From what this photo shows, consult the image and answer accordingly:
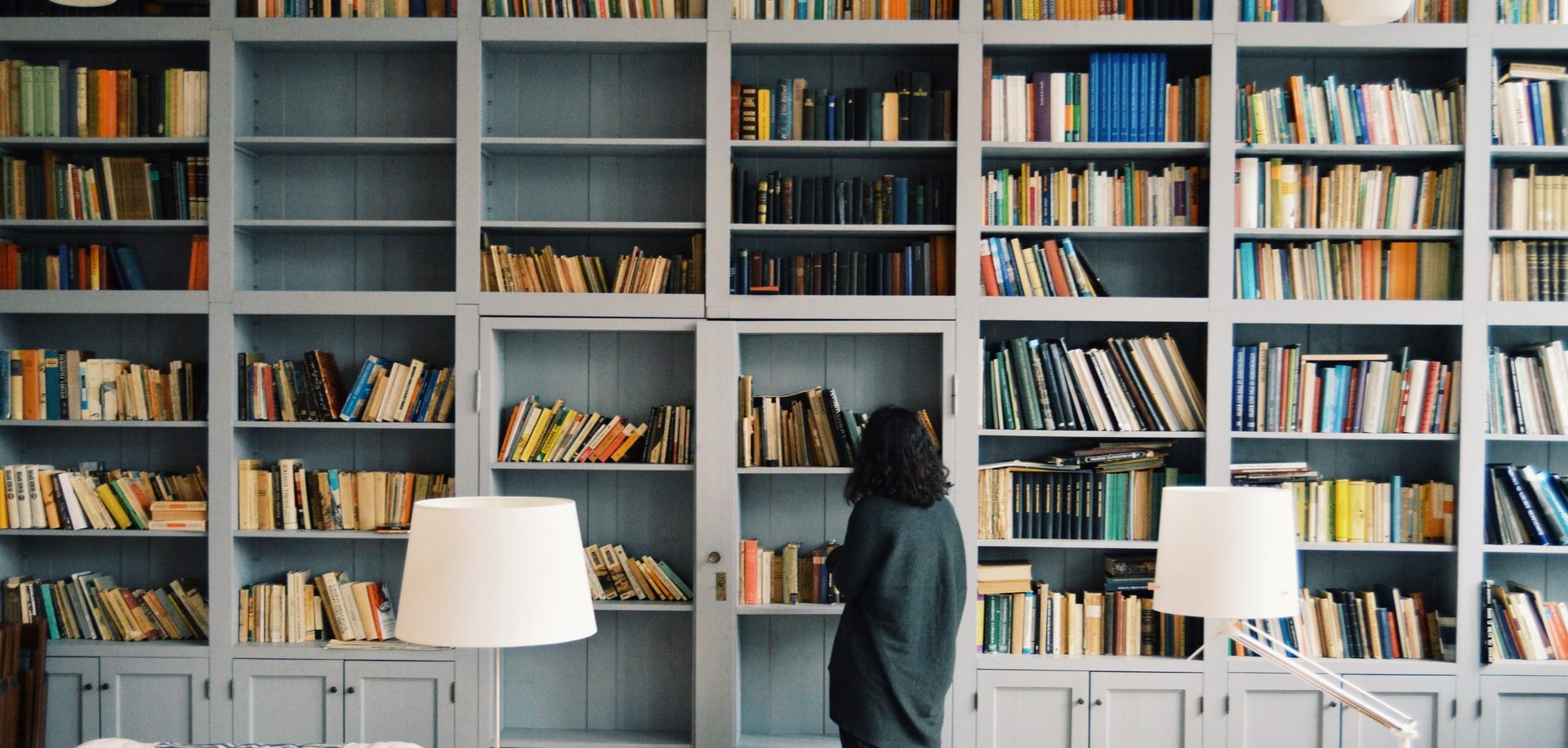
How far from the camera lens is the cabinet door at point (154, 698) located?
4.04 metres

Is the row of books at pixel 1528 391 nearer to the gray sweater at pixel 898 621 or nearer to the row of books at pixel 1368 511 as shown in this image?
the row of books at pixel 1368 511

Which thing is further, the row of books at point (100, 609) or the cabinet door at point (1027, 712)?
the row of books at point (100, 609)

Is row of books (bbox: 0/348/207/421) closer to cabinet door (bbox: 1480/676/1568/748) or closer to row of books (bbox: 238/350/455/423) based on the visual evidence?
row of books (bbox: 238/350/455/423)

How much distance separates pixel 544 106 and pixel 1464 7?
3.36m

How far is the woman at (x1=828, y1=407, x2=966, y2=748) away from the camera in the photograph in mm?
3146

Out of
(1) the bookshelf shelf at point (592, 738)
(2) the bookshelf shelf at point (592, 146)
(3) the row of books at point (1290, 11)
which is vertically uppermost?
(3) the row of books at point (1290, 11)

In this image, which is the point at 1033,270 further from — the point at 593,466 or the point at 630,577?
the point at 630,577

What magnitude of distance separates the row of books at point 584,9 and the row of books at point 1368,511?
2654mm

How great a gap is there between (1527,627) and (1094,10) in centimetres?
264

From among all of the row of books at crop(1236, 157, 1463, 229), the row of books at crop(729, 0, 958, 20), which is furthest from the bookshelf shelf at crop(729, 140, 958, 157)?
the row of books at crop(1236, 157, 1463, 229)

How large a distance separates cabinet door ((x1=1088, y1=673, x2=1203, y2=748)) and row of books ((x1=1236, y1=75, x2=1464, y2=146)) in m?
1.95

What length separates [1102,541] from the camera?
13.1 ft

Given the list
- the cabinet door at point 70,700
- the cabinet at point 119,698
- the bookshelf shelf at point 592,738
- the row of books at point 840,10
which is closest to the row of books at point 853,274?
the row of books at point 840,10

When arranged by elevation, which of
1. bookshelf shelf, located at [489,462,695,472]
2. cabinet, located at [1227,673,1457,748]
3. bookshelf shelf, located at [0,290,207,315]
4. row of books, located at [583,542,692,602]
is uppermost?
bookshelf shelf, located at [0,290,207,315]
